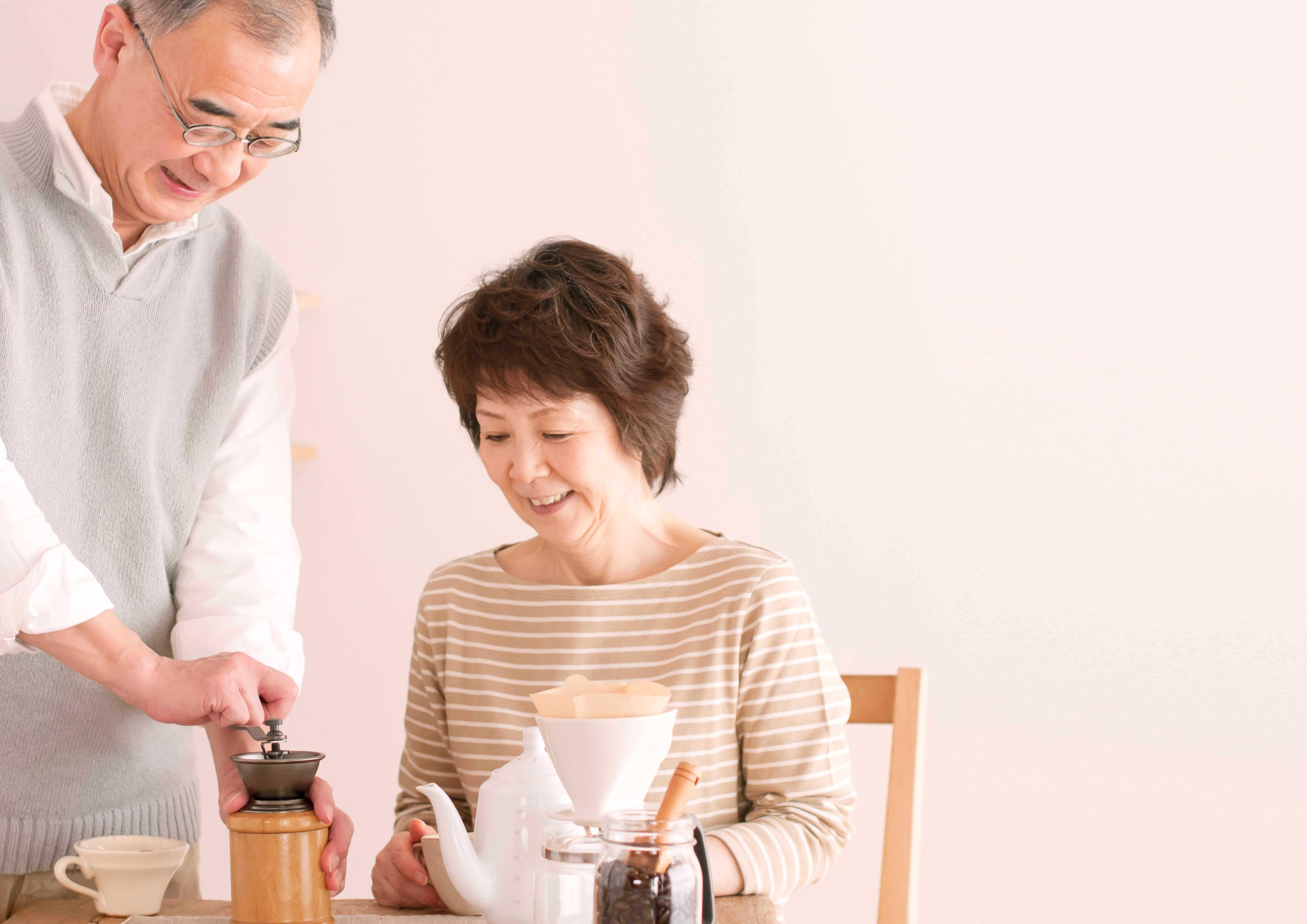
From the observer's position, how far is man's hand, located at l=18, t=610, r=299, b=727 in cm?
120

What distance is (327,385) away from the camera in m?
2.53

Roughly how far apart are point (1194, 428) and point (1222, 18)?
83cm

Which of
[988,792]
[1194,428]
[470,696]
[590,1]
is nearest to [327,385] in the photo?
[590,1]

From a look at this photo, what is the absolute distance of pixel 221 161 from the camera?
4.54 feet

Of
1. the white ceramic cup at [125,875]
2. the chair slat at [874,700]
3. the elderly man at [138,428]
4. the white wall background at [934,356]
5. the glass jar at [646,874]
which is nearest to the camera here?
the glass jar at [646,874]

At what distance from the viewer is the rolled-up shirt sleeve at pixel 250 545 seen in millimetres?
1453

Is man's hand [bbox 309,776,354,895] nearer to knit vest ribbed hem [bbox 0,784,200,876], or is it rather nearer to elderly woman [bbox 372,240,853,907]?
elderly woman [bbox 372,240,853,907]

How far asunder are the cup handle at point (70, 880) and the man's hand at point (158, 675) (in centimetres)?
17

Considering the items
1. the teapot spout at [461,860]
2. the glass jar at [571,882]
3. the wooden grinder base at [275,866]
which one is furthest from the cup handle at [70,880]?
the glass jar at [571,882]

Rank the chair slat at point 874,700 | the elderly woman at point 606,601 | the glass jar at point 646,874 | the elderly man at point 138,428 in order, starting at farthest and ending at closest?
the chair slat at point 874,700, the elderly woman at point 606,601, the elderly man at point 138,428, the glass jar at point 646,874

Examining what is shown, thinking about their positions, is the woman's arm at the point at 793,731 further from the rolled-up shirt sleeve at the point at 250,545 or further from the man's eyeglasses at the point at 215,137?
the man's eyeglasses at the point at 215,137

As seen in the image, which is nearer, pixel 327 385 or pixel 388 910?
pixel 388 910

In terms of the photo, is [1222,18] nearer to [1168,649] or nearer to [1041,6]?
[1041,6]

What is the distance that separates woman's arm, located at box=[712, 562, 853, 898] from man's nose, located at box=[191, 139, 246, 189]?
Answer: 0.85 meters
